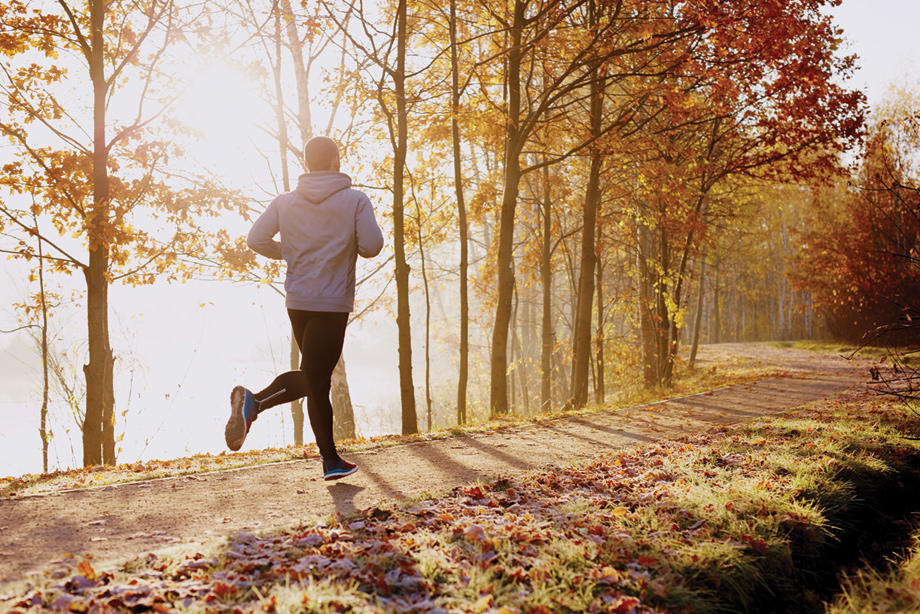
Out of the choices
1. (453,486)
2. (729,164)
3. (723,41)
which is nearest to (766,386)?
(729,164)

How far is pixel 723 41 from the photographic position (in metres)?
8.96

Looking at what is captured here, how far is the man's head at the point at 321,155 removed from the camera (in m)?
4.33

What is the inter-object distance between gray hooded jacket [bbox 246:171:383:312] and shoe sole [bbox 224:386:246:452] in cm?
80

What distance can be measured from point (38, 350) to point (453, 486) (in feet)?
39.3

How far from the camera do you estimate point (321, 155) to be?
4.33m

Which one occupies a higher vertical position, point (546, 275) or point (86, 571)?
point (546, 275)

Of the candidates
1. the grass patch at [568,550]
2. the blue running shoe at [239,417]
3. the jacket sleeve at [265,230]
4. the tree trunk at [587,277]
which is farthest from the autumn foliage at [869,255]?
the blue running shoe at [239,417]

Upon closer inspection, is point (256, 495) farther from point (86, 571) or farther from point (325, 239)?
point (325, 239)

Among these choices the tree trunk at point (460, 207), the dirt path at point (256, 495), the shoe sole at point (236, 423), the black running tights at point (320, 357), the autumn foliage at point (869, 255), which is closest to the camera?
the dirt path at point (256, 495)

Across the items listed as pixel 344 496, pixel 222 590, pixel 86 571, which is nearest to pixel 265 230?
pixel 344 496

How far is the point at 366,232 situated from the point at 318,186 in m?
0.47

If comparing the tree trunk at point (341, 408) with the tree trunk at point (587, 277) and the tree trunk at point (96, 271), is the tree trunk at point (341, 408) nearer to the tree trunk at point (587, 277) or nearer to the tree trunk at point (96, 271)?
the tree trunk at point (587, 277)

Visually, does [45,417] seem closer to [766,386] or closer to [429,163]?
[429,163]

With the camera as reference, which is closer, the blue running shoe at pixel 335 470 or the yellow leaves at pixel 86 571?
the yellow leaves at pixel 86 571
